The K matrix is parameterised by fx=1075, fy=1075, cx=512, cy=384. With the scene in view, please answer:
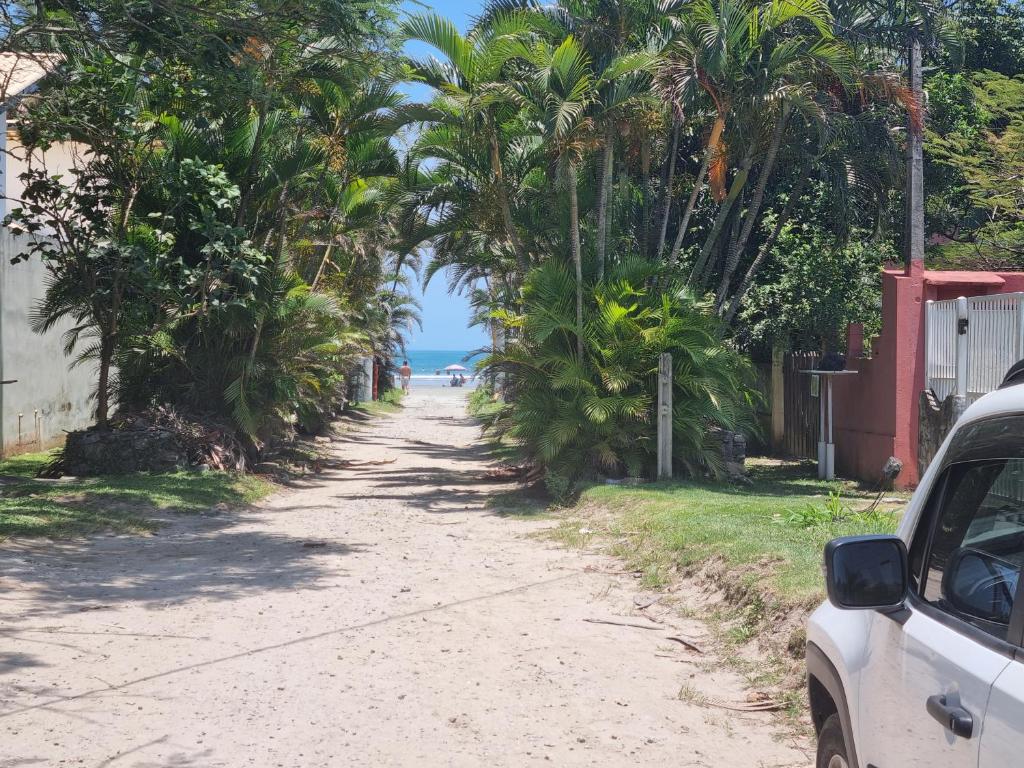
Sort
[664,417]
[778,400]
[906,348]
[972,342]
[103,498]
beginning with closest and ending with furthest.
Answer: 1. [103,498]
2. [972,342]
3. [664,417]
4. [906,348]
5. [778,400]

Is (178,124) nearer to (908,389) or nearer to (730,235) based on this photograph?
(730,235)

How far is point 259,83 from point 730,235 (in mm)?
10035

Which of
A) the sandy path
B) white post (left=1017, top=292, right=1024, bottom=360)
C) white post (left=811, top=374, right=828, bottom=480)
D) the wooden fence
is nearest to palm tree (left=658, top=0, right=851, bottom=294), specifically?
white post (left=811, top=374, right=828, bottom=480)

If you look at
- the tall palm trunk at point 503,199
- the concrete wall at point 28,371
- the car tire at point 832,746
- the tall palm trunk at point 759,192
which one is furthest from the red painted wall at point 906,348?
the concrete wall at point 28,371

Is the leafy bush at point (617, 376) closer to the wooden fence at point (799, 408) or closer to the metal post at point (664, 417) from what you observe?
the metal post at point (664, 417)

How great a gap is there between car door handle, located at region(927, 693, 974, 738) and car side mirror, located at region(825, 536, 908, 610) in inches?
11.3

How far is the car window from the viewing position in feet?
8.18

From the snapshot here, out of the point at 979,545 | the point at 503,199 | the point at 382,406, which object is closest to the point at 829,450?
the point at 503,199

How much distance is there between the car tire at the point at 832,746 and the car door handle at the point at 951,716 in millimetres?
832

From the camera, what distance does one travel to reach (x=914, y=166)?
16.5 meters

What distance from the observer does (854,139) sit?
18.6 m

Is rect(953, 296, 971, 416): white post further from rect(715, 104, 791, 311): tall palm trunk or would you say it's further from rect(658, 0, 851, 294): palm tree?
rect(715, 104, 791, 311): tall palm trunk

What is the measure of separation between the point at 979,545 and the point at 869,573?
0.94ft

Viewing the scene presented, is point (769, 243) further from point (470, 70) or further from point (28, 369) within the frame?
point (28, 369)
